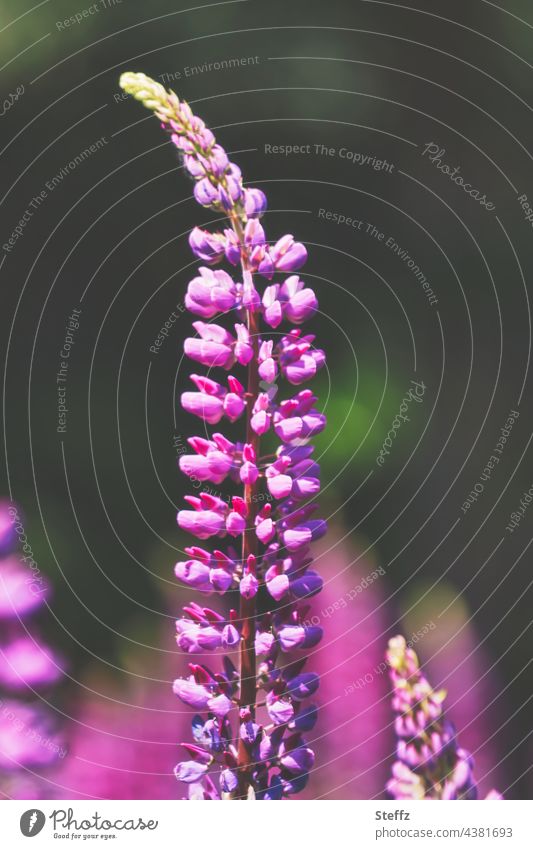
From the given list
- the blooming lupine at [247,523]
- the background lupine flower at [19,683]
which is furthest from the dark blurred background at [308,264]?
the blooming lupine at [247,523]

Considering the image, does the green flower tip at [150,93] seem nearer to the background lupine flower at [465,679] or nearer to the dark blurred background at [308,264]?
the background lupine flower at [465,679]

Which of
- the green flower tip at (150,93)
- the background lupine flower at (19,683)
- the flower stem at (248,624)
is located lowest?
the background lupine flower at (19,683)

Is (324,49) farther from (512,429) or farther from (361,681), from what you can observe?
(361,681)

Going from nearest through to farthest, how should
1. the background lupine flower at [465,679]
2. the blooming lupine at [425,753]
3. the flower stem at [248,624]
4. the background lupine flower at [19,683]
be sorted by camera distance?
1. the flower stem at [248,624]
2. the blooming lupine at [425,753]
3. the background lupine flower at [19,683]
4. the background lupine flower at [465,679]

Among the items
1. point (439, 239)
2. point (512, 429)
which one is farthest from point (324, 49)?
point (512, 429)

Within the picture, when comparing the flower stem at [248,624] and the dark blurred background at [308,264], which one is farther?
the dark blurred background at [308,264]

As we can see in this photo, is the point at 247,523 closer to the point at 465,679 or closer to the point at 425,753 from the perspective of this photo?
the point at 425,753
